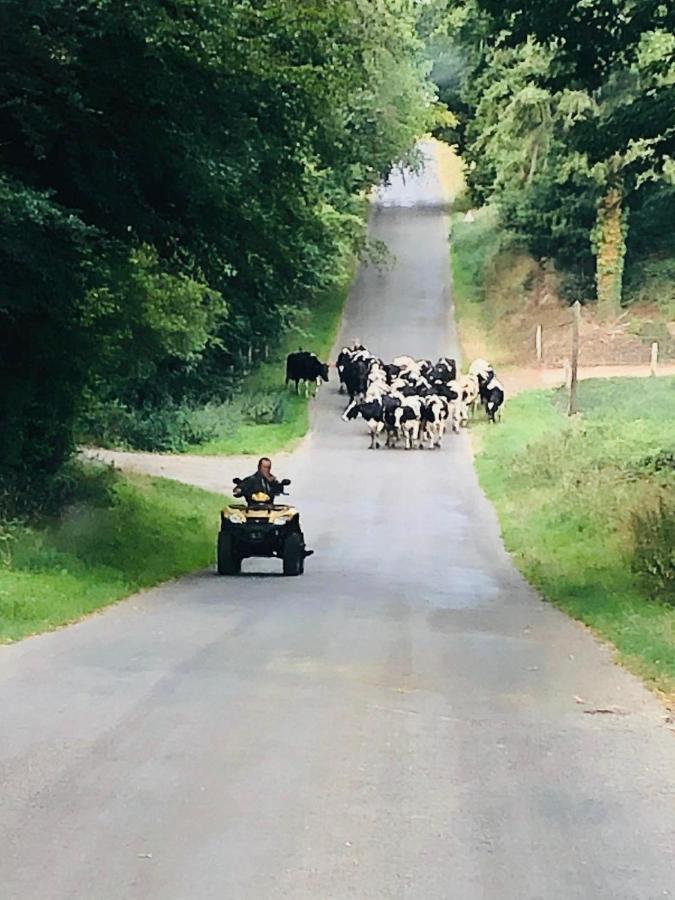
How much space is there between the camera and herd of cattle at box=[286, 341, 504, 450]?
1549 inches

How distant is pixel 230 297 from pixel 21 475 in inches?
216

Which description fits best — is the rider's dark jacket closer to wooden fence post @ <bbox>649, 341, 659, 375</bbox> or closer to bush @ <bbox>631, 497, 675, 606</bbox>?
bush @ <bbox>631, 497, 675, 606</bbox>

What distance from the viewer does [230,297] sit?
24469 mm

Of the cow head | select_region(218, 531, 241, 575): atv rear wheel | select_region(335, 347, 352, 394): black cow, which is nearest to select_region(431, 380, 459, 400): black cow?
the cow head

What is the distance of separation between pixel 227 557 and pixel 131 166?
218 inches

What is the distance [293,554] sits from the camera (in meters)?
20.3

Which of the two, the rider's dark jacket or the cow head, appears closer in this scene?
the rider's dark jacket

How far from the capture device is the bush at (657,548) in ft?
55.8

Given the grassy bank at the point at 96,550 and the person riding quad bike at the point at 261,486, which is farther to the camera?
the person riding quad bike at the point at 261,486

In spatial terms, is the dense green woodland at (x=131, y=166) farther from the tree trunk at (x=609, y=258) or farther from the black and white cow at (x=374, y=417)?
the tree trunk at (x=609, y=258)

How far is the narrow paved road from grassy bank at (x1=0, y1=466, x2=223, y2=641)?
0.54 m

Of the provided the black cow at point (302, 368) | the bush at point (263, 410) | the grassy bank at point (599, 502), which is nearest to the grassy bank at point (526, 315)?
the grassy bank at point (599, 502)

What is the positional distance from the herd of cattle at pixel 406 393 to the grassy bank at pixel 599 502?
43.5 inches

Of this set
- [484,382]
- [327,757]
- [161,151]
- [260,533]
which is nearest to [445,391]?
[484,382]
